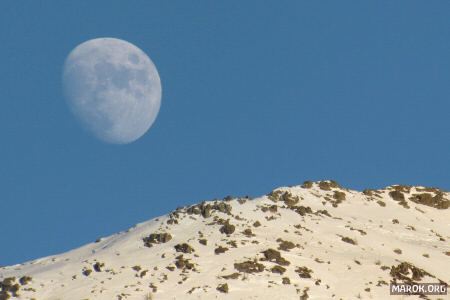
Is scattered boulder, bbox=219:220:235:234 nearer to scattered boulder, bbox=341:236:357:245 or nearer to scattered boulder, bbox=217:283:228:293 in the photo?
→ scattered boulder, bbox=217:283:228:293

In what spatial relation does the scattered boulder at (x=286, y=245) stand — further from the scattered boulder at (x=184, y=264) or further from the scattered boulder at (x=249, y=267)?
the scattered boulder at (x=184, y=264)

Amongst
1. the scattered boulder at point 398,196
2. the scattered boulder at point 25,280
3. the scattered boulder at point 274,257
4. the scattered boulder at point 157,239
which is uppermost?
the scattered boulder at point 398,196

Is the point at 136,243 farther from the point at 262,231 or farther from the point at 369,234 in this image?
the point at 369,234

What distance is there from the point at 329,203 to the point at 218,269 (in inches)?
968

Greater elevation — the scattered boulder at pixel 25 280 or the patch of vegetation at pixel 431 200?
the patch of vegetation at pixel 431 200

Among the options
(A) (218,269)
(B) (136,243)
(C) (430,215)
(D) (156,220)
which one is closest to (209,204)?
(D) (156,220)

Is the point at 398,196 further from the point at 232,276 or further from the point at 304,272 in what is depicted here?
the point at 232,276

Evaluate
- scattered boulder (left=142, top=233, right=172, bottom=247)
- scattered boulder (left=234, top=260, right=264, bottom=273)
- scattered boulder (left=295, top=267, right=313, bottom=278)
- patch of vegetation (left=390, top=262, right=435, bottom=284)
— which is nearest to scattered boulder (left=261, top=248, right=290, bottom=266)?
scattered boulder (left=295, top=267, right=313, bottom=278)

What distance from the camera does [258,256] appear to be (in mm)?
50031

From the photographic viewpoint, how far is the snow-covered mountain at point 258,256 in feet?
150

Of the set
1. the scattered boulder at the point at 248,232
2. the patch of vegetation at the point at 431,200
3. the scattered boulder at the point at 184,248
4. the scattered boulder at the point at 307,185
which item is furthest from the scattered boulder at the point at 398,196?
the scattered boulder at the point at 184,248

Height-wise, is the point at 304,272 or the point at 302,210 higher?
the point at 302,210

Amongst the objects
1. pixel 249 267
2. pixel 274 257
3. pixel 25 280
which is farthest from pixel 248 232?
pixel 25 280

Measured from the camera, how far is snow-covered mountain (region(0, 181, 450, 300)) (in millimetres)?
45750
